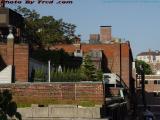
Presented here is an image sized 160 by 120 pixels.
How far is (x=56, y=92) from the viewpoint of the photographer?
28.6 meters

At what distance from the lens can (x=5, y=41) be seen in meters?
56.5

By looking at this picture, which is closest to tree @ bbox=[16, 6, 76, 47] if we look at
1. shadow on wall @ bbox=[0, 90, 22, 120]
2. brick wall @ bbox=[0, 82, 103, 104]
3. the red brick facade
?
the red brick facade

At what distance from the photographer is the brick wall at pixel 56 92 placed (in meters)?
28.3

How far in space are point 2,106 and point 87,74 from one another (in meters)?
50.1

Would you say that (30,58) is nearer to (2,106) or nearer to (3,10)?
(3,10)

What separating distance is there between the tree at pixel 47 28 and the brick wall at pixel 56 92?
65898 mm

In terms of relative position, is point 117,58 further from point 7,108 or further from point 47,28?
point 7,108

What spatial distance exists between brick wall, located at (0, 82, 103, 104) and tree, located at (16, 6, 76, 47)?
2594 inches

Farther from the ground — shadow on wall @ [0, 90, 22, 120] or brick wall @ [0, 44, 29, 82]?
brick wall @ [0, 44, 29, 82]

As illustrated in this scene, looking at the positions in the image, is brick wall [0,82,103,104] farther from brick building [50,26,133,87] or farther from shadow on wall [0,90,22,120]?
brick building [50,26,133,87]

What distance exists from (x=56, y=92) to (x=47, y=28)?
75179 millimetres

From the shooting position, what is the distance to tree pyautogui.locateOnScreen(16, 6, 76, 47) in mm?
98188

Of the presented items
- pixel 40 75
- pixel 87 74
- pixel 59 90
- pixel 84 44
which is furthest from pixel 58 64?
pixel 59 90

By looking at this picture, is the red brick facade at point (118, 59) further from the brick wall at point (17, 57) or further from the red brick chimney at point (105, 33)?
the brick wall at point (17, 57)
